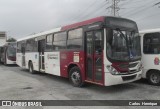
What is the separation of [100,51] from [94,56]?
0.42 m

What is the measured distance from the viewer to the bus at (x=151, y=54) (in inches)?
363

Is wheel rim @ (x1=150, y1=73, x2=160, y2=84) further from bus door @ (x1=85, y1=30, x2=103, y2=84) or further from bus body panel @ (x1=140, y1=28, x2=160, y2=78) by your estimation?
bus door @ (x1=85, y1=30, x2=103, y2=84)

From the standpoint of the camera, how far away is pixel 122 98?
7562 mm

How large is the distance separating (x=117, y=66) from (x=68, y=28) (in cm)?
341

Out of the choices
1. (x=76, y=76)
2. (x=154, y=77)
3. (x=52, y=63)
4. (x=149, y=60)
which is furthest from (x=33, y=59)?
(x=154, y=77)

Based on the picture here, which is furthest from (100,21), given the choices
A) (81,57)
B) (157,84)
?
(157,84)

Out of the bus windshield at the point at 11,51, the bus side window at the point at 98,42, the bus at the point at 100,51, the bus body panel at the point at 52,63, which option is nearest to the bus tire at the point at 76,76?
the bus at the point at 100,51

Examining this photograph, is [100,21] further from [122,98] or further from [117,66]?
[122,98]

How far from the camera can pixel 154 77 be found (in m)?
9.53

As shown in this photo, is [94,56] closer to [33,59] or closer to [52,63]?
[52,63]

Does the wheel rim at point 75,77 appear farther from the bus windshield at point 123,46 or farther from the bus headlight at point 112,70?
the bus windshield at point 123,46

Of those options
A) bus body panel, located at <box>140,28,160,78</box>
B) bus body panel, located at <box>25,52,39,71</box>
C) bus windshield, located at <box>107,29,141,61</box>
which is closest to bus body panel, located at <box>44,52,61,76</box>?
bus body panel, located at <box>25,52,39,71</box>

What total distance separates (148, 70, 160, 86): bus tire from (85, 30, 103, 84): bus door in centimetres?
290

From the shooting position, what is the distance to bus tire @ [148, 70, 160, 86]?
9.34 metres
